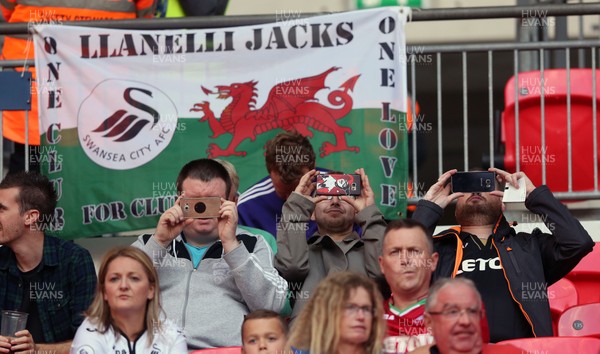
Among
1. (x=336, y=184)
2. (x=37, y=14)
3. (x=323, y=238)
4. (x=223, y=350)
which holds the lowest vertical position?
(x=223, y=350)

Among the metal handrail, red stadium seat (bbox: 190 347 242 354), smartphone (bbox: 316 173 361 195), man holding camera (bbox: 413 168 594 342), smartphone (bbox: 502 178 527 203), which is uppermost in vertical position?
the metal handrail

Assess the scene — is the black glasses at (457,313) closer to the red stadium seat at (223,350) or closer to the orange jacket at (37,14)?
the red stadium seat at (223,350)

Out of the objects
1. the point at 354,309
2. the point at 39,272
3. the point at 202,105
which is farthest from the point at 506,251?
the point at 39,272

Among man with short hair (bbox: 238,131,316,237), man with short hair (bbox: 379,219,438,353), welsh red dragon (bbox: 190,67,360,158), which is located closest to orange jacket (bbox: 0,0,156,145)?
welsh red dragon (bbox: 190,67,360,158)

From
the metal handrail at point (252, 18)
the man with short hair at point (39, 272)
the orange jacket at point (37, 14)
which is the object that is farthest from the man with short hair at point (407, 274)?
the orange jacket at point (37, 14)

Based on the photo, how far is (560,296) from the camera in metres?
8.33

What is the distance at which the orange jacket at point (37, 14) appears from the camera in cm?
940

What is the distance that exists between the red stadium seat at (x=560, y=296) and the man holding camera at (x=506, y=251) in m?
0.53

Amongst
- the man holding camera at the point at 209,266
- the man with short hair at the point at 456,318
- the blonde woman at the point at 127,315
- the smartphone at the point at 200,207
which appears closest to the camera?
the man with short hair at the point at 456,318

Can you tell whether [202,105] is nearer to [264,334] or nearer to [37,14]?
[37,14]

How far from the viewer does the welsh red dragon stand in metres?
8.84

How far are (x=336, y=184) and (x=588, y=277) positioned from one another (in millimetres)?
1816

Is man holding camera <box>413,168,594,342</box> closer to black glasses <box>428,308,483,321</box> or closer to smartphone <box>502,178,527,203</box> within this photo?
smartphone <box>502,178,527,203</box>

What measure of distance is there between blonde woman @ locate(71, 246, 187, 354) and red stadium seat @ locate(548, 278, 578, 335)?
249 cm
